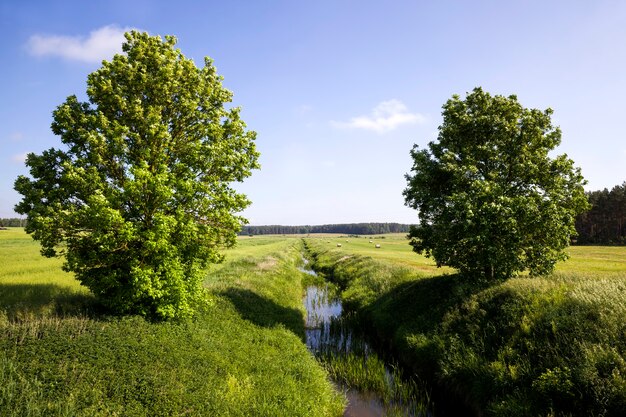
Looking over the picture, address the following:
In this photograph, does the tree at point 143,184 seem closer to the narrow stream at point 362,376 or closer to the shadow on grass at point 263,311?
the shadow on grass at point 263,311

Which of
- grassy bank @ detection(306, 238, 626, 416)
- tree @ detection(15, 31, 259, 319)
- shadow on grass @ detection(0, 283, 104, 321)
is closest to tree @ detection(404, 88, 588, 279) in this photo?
grassy bank @ detection(306, 238, 626, 416)

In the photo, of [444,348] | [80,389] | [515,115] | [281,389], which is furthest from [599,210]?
Answer: [80,389]

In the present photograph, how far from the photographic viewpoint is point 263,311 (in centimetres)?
2277

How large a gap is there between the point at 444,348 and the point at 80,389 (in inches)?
629

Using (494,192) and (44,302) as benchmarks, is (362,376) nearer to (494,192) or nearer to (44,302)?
(494,192)

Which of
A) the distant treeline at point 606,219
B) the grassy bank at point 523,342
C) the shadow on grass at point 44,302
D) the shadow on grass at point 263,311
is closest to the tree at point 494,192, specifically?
the grassy bank at point 523,342

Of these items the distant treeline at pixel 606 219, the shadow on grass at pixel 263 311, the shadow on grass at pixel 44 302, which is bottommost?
the shadow on grass at pixel 263 311

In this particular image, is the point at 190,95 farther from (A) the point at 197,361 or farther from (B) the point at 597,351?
(B) the point at 597,351

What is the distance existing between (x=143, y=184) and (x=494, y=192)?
1882 cm

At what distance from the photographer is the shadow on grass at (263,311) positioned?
69.4 ft

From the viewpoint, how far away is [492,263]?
18609 millimetres

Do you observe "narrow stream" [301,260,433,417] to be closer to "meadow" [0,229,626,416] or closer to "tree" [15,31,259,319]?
"meadow" [0,229,626,416]

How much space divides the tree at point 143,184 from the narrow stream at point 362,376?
878cm

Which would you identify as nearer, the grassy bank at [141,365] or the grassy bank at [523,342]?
the grassy bank at [141,365]
